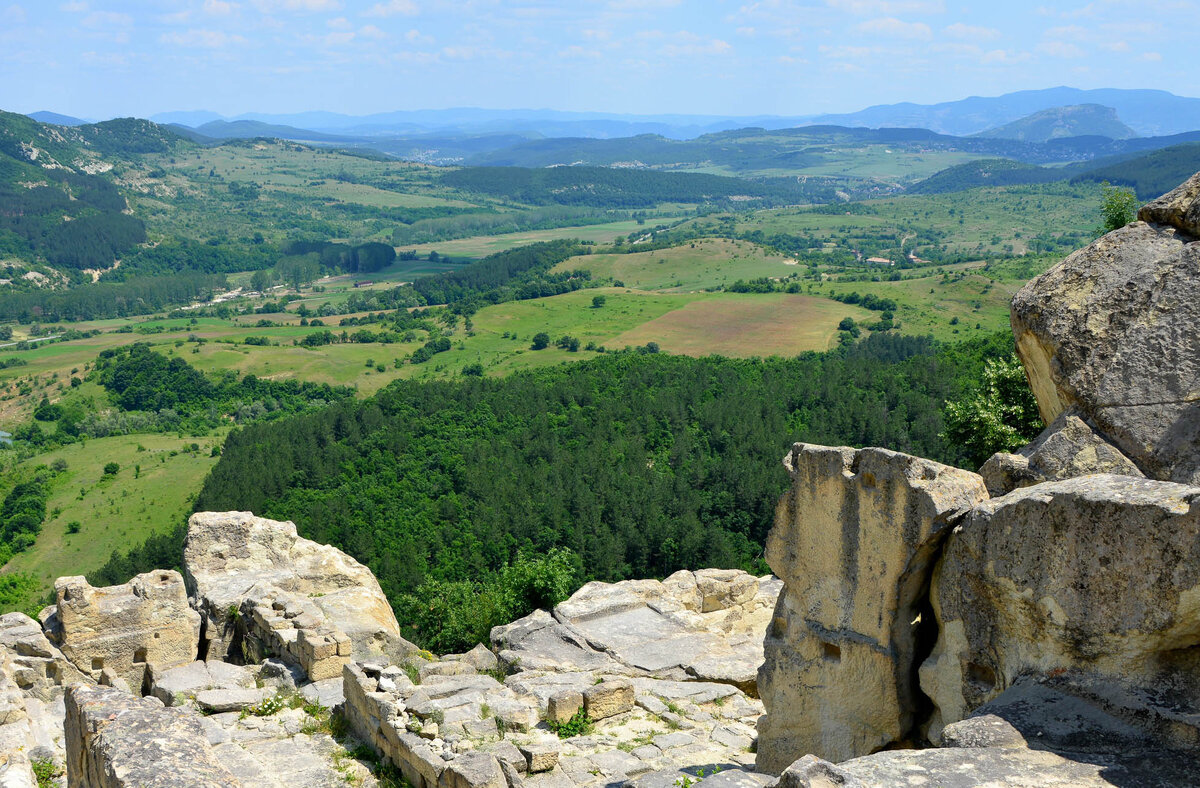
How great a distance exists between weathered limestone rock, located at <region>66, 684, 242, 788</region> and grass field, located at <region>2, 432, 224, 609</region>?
60831mm

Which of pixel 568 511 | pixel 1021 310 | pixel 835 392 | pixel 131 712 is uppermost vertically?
pixel 1021 310

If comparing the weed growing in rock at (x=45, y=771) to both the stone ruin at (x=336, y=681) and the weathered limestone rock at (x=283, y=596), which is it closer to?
A: the stone ruin at (x=336, y=681)

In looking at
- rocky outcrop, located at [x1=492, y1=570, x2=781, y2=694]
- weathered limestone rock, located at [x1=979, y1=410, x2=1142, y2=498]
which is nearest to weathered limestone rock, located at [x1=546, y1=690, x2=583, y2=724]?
rocky outcrop, located at [x1=492, y1=570, x2=781, y2=694]

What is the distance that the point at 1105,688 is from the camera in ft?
45.0

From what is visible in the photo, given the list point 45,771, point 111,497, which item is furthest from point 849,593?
point 111,497

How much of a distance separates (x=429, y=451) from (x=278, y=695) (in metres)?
51.0

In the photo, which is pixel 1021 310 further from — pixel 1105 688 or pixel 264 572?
pixel 264 572

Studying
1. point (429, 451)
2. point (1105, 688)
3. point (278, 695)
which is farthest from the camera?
point (429, 451)

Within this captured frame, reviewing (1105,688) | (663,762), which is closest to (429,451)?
(663,762)

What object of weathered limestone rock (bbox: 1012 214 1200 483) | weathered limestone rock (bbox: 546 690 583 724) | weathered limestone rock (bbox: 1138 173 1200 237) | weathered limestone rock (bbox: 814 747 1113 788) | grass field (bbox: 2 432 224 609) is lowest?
grass field (bbox: 2 432 224 609)

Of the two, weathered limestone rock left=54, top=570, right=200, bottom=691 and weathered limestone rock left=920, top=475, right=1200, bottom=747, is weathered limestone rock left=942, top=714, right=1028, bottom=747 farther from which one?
weathered limestone rock left=54, top=570, right=200, bottom=691

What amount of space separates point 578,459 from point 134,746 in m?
57.3

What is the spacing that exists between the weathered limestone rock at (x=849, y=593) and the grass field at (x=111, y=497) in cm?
6337

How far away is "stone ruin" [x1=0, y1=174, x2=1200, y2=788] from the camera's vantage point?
1317cm
